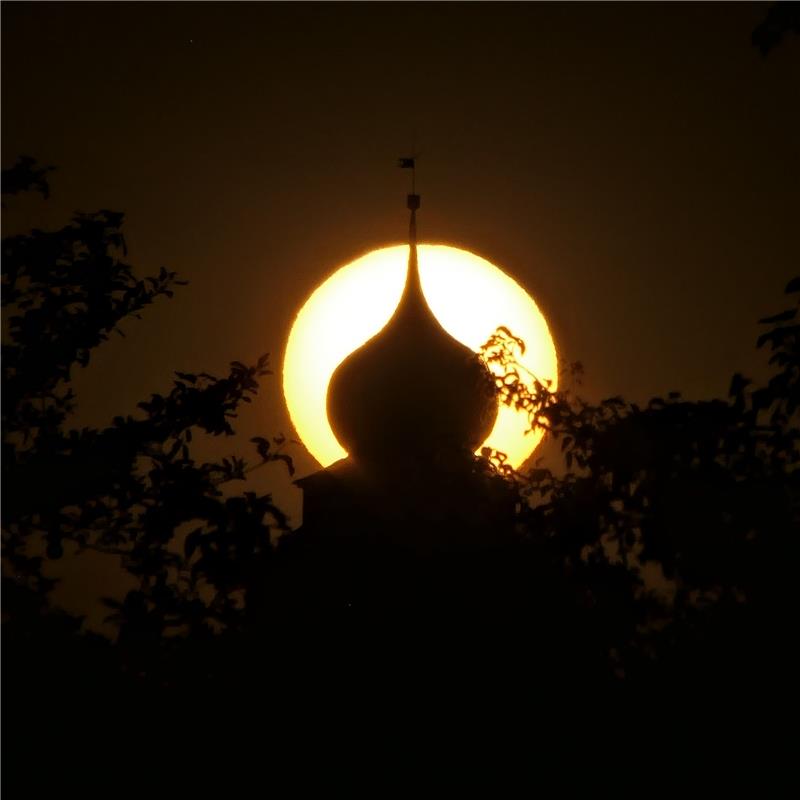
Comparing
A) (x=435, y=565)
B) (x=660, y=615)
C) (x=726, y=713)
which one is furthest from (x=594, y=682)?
(x=435, y=565)

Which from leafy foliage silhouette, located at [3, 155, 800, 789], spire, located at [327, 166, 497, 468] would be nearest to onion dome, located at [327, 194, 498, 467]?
spire, located at [327, 166, 497, 468]

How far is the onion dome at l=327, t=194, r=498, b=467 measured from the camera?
64.4 ft

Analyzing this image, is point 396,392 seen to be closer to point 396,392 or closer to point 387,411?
point 396,392

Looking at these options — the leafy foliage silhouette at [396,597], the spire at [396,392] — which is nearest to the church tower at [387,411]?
the spire at [396,392]

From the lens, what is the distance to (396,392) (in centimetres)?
2008

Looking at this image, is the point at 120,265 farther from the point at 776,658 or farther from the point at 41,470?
the point at 776,658

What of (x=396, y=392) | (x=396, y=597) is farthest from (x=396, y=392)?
(x=396, y=597)

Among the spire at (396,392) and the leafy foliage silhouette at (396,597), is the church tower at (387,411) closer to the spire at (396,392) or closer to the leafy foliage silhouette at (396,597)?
the spire at (396,392)

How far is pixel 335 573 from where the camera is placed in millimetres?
14750

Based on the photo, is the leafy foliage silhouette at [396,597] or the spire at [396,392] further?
the spire at [396,392]

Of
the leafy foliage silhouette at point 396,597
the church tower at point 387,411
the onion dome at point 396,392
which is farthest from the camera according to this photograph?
the onion dome at point 396,392

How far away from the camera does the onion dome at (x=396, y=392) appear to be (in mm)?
19641

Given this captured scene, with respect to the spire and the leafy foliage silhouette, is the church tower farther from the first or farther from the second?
the leafy foliage silhouette

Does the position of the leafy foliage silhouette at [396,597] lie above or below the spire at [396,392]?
below
